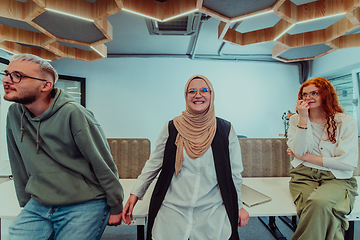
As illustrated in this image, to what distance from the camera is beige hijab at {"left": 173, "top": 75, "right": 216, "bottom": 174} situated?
1.25m

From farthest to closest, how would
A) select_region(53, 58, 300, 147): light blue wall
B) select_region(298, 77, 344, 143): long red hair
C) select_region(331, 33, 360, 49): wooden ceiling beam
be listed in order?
1. select_region(53, 58, 300, 147): light blue wall
2. select_region(331, 33, 360, 49): wooden ceiling beam
3. select_region(298, 77, 344, 143): long red hair

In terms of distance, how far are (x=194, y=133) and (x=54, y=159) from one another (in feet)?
2.85

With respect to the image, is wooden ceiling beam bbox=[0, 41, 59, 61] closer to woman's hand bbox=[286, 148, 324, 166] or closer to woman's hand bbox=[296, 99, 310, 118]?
woman's hand bbox=[296, 99, 310, 118]

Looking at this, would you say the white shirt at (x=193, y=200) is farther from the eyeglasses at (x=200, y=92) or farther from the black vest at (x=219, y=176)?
the eyeglasses at (x=200, y=92)

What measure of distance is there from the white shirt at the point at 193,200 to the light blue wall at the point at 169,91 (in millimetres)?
3607

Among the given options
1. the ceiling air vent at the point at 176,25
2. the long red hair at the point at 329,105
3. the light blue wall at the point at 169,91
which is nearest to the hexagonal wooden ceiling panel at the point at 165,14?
the ceiling air vent at the point at 176,25

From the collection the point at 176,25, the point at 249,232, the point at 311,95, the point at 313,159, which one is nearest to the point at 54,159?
the point at 313,159

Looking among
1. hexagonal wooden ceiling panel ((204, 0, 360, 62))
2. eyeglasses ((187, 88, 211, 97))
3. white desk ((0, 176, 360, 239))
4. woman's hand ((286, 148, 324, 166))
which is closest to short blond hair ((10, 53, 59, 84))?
eyeglasses ((187, 88, 211, 97))

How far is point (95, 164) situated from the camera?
3.47ft

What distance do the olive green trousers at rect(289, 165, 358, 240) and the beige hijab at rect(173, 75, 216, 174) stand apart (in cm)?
85

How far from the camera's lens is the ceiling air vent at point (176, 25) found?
2910 millimetres

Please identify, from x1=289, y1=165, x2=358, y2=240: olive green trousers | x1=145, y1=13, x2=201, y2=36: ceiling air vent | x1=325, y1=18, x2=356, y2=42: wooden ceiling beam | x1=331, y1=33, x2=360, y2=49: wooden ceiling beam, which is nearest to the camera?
x1=289, y1=165, x2=358, y2=240: olive green trousers

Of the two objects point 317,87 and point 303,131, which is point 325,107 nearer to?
point 317,87

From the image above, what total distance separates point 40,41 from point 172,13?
6.21ft
